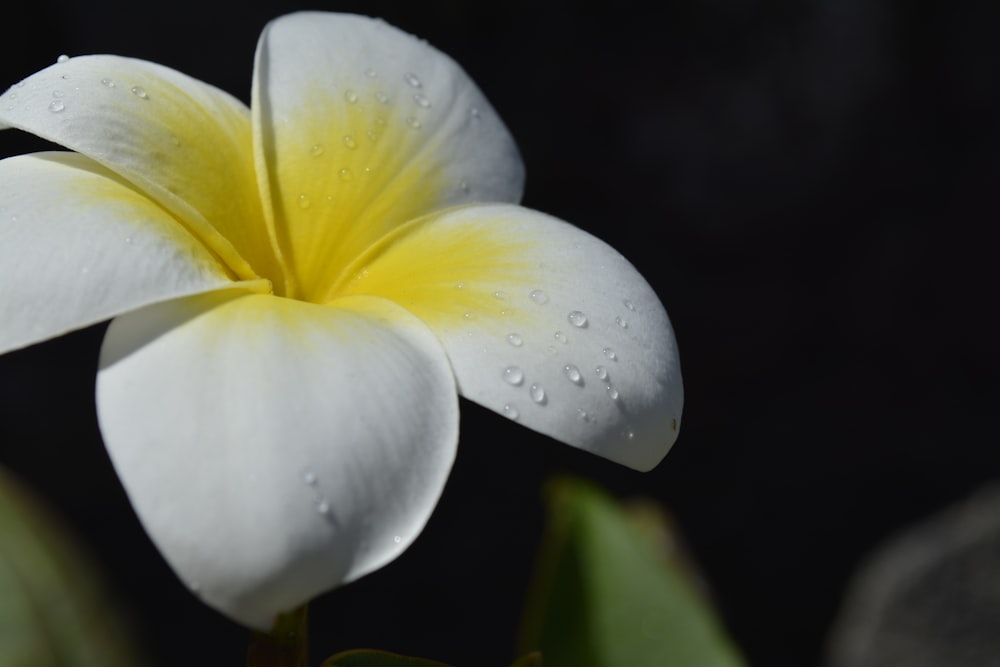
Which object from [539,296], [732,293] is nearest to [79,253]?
[539,296]

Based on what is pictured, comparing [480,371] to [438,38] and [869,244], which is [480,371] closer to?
[438,38]

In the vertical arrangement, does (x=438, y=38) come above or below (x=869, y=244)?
above

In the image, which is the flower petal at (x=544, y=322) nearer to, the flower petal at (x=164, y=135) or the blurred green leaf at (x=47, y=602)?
the flower petal at (x=164, y=135)

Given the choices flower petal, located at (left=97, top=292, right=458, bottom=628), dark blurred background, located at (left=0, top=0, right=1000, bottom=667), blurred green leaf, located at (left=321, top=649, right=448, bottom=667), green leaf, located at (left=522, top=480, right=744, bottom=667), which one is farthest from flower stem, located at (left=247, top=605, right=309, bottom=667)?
dark blurred background, located at (left=0, top=0, right=1000, bottom=667)

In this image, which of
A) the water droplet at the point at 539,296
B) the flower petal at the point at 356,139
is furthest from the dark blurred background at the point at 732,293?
the water droplet at the point at 539,296

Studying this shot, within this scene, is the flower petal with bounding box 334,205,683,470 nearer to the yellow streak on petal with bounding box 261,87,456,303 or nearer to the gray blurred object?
the yellow streak on petal with bounding box 261,87,456,303

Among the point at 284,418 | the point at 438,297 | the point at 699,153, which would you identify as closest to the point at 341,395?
the point at 284,418

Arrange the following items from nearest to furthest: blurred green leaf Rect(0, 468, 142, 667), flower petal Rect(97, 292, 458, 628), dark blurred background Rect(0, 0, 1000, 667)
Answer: flower petal Rect(97, 292, 458, 628) → blurred green leaf Rect(0, 468, 142, 667) → dark blurred background Rect(0, 0, 1000, 667)
